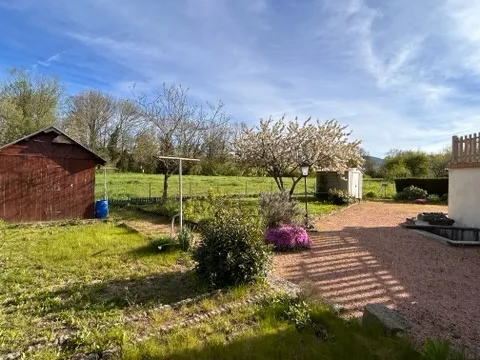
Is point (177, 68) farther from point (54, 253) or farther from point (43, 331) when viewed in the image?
point (43, 331)

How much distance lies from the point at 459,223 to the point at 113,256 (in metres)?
10.0

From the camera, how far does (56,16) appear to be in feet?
26.3

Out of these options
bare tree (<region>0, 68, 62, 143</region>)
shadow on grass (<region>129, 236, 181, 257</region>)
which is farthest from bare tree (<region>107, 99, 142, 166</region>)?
shadow on grass (<region>129, 236, 181, 257</region>)

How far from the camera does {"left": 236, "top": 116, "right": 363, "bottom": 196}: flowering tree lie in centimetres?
1501

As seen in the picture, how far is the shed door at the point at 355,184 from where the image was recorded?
19969 mm

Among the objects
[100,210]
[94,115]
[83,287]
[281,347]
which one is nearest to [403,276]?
[281,347]

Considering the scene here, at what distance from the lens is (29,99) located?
24891 mm

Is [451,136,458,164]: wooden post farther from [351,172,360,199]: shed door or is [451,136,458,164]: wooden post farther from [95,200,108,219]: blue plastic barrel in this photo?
[95,200,108,219]: blue plastic barrel

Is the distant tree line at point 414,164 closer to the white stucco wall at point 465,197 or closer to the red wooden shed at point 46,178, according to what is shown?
the white stucco wall at point 465,197

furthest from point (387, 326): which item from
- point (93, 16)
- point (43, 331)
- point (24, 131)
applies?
point (24, 131)

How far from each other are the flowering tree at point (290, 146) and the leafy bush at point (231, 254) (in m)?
9.48

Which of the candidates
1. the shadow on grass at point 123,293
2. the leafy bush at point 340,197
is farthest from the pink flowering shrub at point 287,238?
the leafy bush at point 340,197

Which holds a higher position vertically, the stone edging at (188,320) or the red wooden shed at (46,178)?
the red wooden shed at (46,178)

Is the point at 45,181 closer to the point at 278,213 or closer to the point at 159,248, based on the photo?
the point at 159,248
